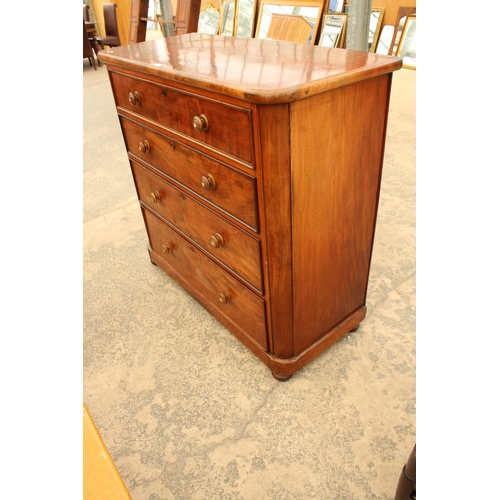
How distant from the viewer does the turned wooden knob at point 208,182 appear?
1.34 meters

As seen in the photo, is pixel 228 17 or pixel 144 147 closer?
pixel 144 147

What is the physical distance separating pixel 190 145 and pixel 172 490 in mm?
1174

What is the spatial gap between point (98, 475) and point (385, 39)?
228 inches

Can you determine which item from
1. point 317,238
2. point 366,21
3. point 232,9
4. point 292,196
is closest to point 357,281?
point 317,238

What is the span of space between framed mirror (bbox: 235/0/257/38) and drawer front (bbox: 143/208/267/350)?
4.63 metres

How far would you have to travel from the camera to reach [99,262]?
2.45 metres

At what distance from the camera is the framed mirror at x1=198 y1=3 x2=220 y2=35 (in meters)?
6.29

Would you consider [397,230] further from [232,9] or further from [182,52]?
[232,9]

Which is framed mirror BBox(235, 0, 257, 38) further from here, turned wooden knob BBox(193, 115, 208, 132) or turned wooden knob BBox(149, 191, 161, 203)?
turned wooden knob BBox(193, 115, 208, 132)

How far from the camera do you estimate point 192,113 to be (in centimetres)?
128

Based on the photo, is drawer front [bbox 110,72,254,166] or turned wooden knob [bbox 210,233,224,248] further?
turned wooden knob [bbox 210,233,224,248]

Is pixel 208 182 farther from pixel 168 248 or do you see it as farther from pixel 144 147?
pixel 168 248

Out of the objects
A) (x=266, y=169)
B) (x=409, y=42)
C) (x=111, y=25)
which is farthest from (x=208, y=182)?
(x=111, y=25)

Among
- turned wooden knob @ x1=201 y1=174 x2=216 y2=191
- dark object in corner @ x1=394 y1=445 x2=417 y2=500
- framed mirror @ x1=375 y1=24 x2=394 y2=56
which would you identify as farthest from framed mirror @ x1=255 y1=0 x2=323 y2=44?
dark object in corner @ x1=394 y1=445 x2=417 y2=500
